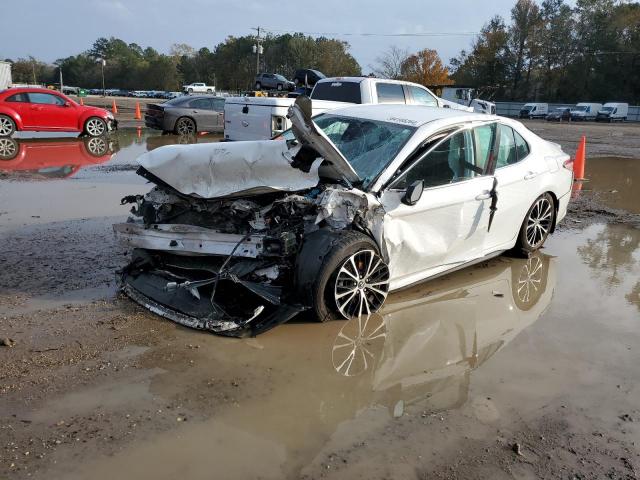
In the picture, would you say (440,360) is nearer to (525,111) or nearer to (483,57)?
(525,111)

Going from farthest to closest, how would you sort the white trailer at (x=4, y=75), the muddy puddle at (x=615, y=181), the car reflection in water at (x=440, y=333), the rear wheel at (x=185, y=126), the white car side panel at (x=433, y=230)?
the white trailer at (x=4, y=75) < the rear wheel at (x=185, y=126) < the muddy puddle at (x=615, y=181) < the white car side panel at (x=433, y=230) < the car reflection in water at (x=440, y=333)

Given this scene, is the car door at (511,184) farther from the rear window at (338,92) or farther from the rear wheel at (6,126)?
the rear wheel at (6,126)

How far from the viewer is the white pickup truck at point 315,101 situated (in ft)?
35.3

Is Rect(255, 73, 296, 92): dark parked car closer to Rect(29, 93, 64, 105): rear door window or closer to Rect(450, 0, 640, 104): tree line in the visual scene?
Rect(29, 93, 64, 105): rear door window

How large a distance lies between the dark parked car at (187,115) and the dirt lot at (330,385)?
12.8m

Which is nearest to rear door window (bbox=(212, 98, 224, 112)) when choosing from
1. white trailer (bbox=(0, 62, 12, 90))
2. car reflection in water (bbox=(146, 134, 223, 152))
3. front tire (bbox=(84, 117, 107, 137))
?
car reflection in water (bbox=(146, 134, 223, 152))

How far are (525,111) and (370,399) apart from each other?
59198 millimetres

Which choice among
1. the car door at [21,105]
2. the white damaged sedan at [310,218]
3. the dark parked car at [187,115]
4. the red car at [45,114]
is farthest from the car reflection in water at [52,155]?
the white damaged sedan at [310,218]

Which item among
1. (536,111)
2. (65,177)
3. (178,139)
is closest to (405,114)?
(65,177)

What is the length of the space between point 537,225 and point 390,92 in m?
6.22

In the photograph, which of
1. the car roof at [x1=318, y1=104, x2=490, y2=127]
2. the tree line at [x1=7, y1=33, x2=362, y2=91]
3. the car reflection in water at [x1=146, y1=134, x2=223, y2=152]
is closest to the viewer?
the car roof at [x1=318, y1=104, x2=490, y2=127]

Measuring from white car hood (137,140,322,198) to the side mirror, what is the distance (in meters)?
0.76

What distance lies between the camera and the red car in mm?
14875

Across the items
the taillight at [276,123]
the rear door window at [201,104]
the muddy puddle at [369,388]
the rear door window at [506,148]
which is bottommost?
the muddy puddle at [369,388]
